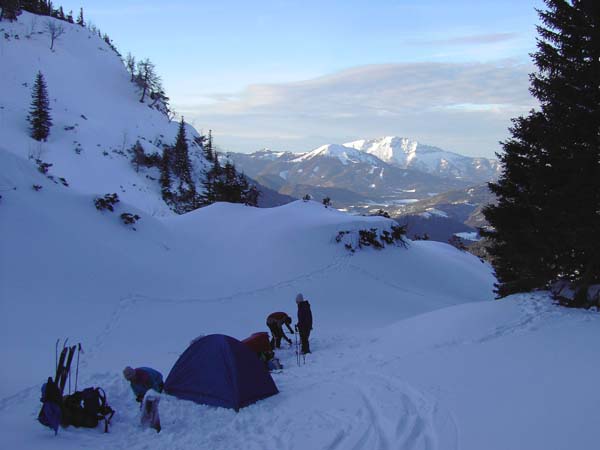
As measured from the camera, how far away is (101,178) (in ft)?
174

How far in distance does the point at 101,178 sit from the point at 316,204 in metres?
31.5

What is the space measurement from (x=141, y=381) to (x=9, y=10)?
99706 mm

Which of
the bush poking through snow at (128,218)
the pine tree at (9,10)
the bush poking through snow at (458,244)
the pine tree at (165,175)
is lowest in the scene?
the bush poking through snow at (458,244)

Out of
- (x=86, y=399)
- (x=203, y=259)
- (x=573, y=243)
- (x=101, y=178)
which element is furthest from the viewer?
(x=101, y=178)

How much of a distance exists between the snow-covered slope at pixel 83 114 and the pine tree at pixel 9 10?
119cm

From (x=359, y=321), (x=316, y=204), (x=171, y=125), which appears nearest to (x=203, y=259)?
(x=359, y=321)

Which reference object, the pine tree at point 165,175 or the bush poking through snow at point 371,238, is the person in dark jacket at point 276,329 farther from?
the pine tree at point 165,175

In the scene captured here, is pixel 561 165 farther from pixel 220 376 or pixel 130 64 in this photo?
pixel 130 64

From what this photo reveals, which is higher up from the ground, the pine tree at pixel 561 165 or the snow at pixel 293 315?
the pine tree at pixel 561 165

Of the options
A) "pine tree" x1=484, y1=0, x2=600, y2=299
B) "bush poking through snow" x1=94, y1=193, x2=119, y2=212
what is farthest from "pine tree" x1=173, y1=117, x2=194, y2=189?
"pine tree" x1=484, y1=0, x2=600, y2=299

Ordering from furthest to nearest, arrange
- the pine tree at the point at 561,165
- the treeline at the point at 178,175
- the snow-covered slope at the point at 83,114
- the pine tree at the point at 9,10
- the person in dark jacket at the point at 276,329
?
1. the pine tree at the point at 9,10
2. the treeline at the point at 178,175
3. the snow-covered slope at the point at 83,114
4. the person in dark jacket at the point at 276,329
5. the pine tree at the point at 561,165

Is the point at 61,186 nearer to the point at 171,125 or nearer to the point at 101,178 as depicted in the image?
the point at 101,178

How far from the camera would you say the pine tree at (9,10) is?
8044 centimetres

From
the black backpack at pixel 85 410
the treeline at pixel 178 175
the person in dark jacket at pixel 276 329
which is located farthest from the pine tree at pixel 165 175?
the black backpack at pixel 85 410
